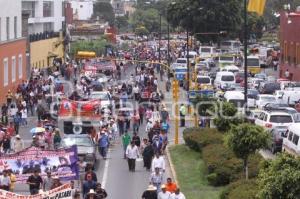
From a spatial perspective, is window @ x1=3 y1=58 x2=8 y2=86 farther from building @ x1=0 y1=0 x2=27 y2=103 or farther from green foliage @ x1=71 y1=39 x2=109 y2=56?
green foliage @ x1=71 y1=39 x2=109 y2=56

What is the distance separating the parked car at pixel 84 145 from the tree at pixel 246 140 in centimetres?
707

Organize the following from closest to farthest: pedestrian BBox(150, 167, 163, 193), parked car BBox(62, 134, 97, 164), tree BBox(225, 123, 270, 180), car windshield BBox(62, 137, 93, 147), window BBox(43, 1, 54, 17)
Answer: tree BBox(225, 123, 270, 180) → pedestrian BBox(150, 167, 163, 193) → parked car BBox(62, 134, 97, 164) → car windshield BBox(62, 137, 93, 147) → window BBox(43, 1, 54, 17)

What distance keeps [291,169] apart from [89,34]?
381 ft

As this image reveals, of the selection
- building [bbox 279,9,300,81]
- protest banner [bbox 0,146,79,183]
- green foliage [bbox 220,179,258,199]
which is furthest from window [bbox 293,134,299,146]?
building [bbox 279,9,300,81]

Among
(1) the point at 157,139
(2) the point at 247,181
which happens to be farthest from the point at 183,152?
(2) the point at 247,181

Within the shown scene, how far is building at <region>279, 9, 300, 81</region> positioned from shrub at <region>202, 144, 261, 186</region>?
4137cm

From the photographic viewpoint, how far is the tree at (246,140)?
26.8 meters

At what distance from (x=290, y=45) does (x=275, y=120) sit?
126 ft

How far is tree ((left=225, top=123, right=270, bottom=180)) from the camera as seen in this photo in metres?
26.8

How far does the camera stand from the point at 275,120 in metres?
36.3

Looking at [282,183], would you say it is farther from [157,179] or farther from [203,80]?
[203,80]

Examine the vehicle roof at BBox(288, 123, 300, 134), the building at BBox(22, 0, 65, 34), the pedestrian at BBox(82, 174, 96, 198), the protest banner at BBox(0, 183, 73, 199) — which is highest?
the building at BBox(22, 0, 65, 34)

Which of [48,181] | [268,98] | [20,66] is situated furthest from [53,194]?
[20,66]

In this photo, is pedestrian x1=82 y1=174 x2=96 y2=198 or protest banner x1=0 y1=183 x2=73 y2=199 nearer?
protest banner x1=0 y1=183 x2=73 y2=199
